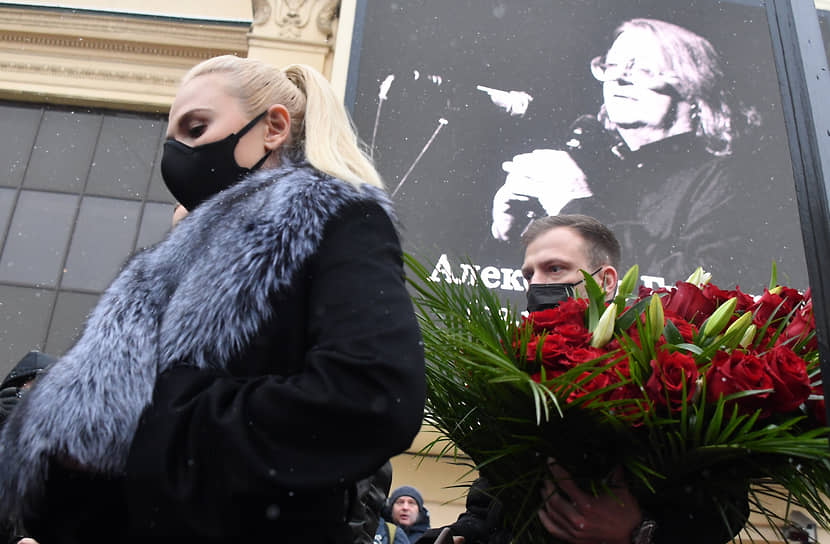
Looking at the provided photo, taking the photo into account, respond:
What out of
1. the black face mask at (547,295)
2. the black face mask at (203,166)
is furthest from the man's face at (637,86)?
the black face mask at (203,166)

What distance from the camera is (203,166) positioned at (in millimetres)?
1355

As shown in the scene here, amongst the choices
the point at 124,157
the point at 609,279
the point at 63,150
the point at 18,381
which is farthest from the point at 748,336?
the point at 63,150

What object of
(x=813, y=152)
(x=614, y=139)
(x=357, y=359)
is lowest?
(x=614, y=139)

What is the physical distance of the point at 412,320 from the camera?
1.11 meters

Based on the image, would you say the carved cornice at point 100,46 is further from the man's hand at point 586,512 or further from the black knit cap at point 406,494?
the man's hand at point 586,512

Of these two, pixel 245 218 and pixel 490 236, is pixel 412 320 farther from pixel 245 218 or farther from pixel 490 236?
pixel 490 236

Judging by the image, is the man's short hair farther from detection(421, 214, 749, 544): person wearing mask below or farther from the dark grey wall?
the dark grey wall

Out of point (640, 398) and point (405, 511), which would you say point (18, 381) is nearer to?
point (405, 511)

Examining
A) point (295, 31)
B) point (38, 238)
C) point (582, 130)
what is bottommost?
point (38, 238)

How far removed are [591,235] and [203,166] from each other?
4.15 feet

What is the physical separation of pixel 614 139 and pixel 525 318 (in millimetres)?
4919

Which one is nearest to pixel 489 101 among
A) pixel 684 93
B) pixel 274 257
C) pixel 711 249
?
pixel 684 93

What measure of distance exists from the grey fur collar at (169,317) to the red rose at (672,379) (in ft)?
1.75

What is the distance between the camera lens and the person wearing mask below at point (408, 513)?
13.6 ft
